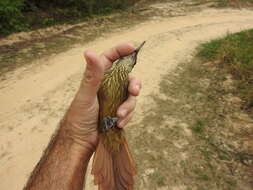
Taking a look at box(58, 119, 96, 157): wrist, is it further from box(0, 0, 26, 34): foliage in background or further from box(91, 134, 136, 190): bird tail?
box(0, 0, 26, 34): foliage in background

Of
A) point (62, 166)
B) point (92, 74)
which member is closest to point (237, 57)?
point (92, 74)

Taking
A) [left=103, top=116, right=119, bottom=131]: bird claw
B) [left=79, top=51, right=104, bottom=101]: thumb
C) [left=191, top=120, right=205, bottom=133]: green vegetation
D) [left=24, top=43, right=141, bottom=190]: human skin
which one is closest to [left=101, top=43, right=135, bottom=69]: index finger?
[left=24, top=43, right=141, bottom=190]: human skin

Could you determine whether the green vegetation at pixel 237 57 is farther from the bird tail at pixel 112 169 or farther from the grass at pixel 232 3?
Result: the grass at pixel 232 3

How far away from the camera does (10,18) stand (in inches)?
413

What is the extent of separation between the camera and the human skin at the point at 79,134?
97.7 inches

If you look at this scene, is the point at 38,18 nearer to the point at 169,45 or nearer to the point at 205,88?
the point at 169,45

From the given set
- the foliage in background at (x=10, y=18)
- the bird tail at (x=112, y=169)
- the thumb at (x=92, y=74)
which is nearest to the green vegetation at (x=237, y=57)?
the bird tail at (x=112, y=169)

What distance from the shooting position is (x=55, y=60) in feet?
26.4

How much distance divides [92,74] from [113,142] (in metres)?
0.67

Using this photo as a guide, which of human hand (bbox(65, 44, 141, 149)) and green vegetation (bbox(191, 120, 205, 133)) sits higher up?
human hand (bbox(65, 44, 141, 149))

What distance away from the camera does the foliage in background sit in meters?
10.1

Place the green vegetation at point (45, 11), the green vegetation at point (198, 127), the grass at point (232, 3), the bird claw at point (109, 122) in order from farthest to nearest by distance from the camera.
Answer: the grass at point (232, 3) → the green vegetation at point (45, 11) → the green vegetation at point (198, 127) → the bird claw at point (109, 122)

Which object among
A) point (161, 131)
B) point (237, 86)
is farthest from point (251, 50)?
point (161, 131)

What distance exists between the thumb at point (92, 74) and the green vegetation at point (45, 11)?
8753mm
